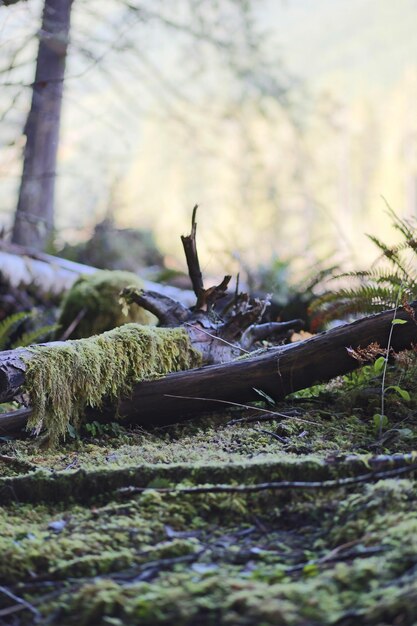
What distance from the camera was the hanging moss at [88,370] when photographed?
3.20 meters

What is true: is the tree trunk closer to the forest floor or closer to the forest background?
the forest background

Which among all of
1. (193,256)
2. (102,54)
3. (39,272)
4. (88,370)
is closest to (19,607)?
(88,370)

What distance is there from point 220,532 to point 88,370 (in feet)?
5.13

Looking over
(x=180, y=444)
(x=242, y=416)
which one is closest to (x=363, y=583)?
(x=180, y=444)

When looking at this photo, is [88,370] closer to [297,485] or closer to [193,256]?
[193,256]

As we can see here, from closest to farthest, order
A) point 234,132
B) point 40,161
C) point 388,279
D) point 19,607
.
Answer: point 19,607, point 388,279, point 40,161, point 234,132

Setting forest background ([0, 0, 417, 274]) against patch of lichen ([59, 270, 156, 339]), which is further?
forest background ([0, 0, 417, 274])

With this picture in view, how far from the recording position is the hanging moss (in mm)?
3202

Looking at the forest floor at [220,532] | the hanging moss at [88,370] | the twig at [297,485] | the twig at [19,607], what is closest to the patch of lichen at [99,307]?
the hanging moss at [88,370]

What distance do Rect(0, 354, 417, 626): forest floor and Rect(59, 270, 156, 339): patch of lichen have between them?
9.65ft

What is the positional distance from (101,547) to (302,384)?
186 centimetres

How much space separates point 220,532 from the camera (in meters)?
2.10

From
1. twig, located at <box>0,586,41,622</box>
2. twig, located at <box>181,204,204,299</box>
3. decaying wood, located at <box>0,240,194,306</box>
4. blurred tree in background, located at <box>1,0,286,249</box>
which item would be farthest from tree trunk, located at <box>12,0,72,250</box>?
twig, located at <box>0,586,41,622</box>

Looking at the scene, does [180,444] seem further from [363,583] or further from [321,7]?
[321,7]
